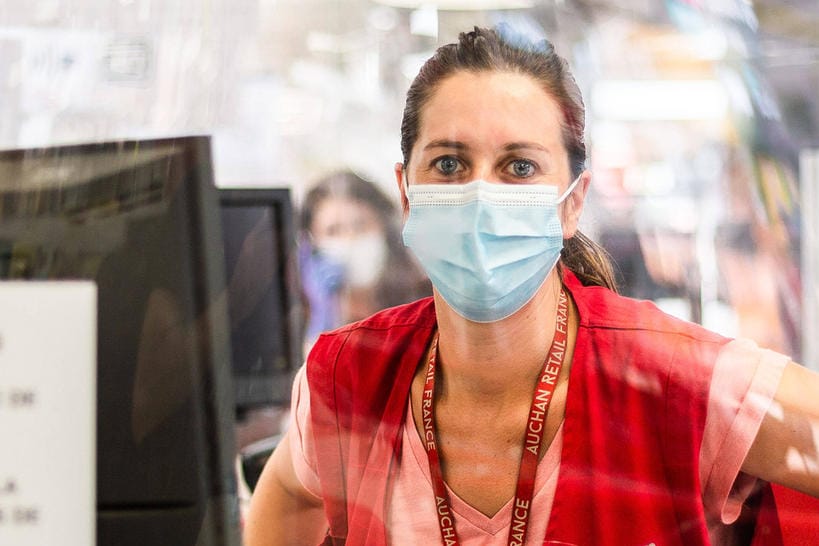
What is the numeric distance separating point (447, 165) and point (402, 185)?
0.04m

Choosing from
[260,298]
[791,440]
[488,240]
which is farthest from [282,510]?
[791,440]

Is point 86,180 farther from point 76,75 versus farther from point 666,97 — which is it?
point 666,97

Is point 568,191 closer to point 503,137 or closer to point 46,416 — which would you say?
point 503,137

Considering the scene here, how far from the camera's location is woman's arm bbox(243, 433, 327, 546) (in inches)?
25.7

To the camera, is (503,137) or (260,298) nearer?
(503,137)

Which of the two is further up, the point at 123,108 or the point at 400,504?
the point at 123,108

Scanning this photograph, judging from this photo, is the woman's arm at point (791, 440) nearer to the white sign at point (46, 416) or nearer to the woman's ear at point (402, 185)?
the woman's ear at point (402, 185)

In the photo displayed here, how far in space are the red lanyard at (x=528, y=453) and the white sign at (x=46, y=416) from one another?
0.28 metres

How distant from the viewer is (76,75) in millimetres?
739

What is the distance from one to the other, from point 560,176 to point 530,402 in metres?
0.17

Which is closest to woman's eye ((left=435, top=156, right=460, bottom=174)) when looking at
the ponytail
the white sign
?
the ponytail

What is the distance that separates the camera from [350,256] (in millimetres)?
638

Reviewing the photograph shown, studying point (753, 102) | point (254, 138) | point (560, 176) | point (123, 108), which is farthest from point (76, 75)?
point (753, 102)

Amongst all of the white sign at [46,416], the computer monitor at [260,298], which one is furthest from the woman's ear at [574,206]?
the white sign at [46,416]
